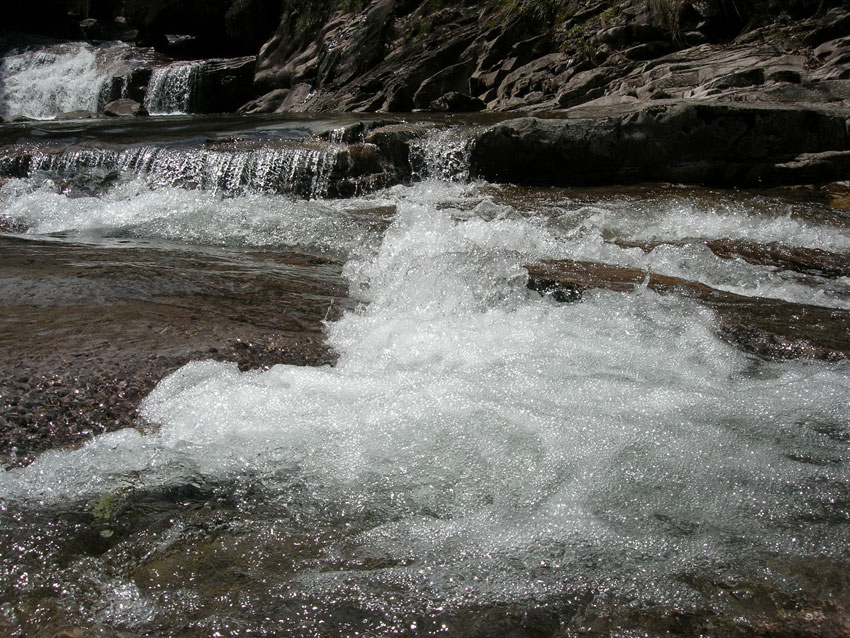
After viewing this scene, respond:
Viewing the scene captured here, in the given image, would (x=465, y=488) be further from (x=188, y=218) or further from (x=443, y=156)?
(x=443, y=156)

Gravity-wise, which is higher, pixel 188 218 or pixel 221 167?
pixel 221 167

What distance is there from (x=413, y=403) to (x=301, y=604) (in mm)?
1028

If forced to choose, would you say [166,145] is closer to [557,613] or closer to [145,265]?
[145,265]

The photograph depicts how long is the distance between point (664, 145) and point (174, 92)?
1481 centimetres

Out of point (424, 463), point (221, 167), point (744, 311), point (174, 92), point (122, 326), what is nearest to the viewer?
point (424, 463)

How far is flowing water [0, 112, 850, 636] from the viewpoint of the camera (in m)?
1.63

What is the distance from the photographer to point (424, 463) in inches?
87.2

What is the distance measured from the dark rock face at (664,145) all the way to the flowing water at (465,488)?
13.9 feet

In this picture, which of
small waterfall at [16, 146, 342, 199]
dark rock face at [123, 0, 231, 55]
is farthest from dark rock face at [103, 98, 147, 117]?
small waterfall at [16, 146, 342, 199]

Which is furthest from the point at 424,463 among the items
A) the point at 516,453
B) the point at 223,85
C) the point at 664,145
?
the point at 223,85

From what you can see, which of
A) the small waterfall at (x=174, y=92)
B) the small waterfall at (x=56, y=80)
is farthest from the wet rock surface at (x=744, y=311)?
the small waterfall at (x=56, y=80)

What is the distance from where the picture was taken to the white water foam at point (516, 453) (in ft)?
6.02

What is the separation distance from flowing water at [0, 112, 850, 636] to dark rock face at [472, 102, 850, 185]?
4.23 meters

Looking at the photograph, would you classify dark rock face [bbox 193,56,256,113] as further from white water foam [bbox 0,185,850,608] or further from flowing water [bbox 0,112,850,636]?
white water foam [bbox 0,185,850,608]
